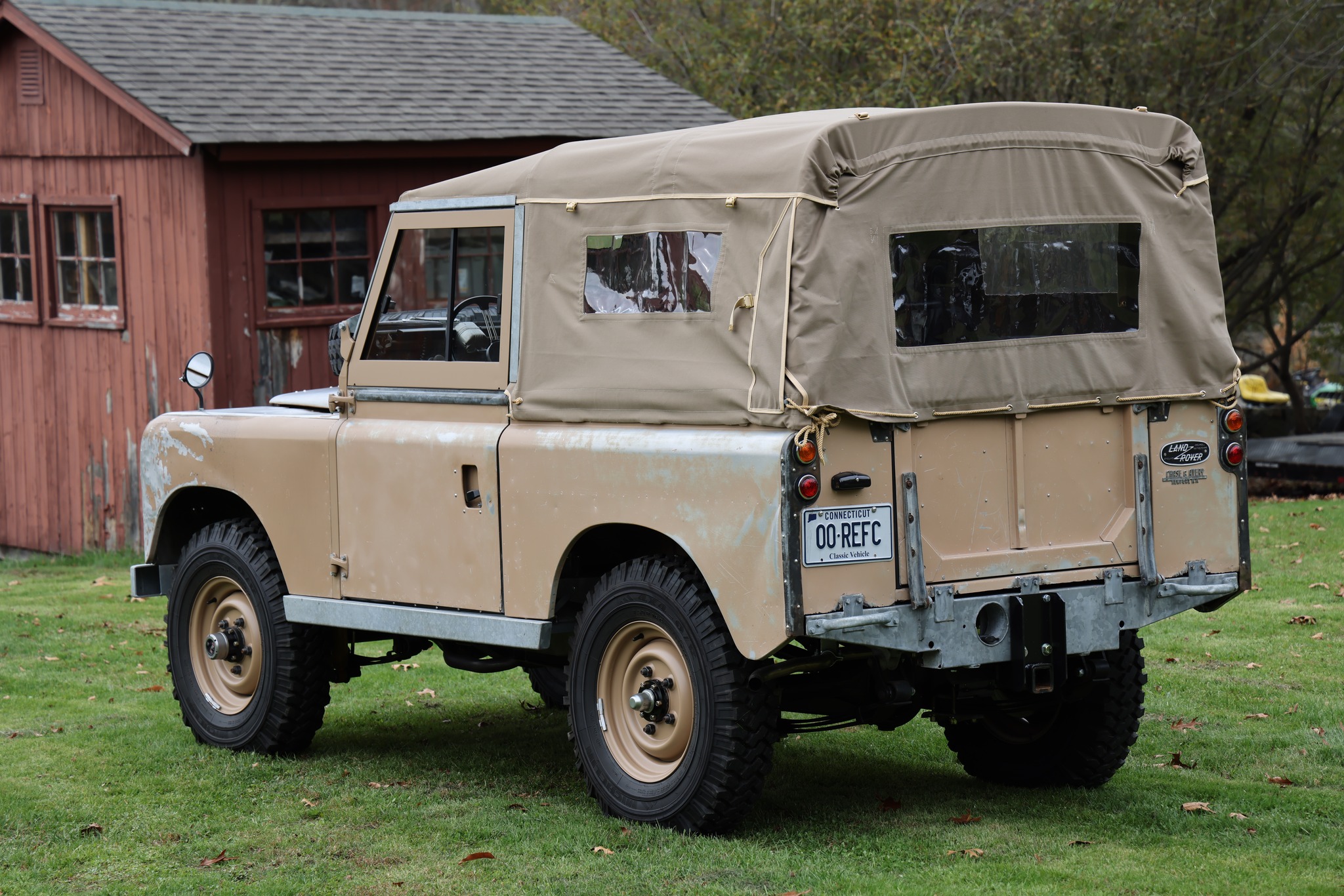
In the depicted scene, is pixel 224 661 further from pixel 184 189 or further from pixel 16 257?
pixel 16 257

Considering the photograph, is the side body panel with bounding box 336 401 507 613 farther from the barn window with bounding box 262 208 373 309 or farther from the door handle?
the barn window with bounding box 262 208 373 309

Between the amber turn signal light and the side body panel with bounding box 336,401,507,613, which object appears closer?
the amber turn signal light

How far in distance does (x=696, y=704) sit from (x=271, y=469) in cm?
254

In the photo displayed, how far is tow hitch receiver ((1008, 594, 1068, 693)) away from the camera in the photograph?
578 centimetres

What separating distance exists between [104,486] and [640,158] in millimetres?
10944

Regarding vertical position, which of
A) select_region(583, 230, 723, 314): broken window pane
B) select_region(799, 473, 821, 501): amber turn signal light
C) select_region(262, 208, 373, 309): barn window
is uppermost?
select_region(262, 208, 373, 309): barn window

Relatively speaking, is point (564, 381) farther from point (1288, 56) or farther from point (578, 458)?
point (1288, 56)

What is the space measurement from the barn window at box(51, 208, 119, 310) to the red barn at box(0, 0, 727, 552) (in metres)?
0.02

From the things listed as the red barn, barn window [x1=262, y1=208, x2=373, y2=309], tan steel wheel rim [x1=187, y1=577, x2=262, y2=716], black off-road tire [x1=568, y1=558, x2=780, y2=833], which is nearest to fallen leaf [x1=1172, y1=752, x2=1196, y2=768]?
black off-road tire [x1=568, y1=558, x2=780, y2=833]

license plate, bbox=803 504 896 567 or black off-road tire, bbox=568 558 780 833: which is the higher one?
license plate, bbox=803 504 896 567

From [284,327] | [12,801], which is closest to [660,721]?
[12,801]

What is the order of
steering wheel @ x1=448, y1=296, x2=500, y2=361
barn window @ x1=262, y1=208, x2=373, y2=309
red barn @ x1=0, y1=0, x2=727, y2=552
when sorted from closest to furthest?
1. steering wheel @ x1=448, y1=296, x2=500, y2=361
2. red barn @ x1=0, y1=0, x2=727, y2=552
3. barn window @ x1=262, y1=208, x2=373, y2=309

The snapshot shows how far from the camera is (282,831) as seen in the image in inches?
248

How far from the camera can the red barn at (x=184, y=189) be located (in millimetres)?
14516
